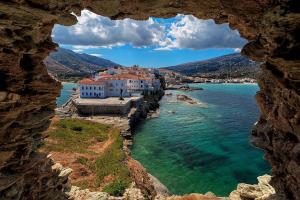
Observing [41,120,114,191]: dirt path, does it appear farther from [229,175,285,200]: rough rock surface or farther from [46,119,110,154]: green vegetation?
[229,175,285,200]: rough rock surface

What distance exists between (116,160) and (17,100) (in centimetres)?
2912

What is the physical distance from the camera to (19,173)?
20.8 m

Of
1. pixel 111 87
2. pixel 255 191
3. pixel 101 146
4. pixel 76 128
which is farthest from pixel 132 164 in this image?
pixel 111 87

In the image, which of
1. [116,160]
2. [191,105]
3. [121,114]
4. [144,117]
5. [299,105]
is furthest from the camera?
[191,105]

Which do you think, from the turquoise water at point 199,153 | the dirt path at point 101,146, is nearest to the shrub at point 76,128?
the dirt path at point 101,146

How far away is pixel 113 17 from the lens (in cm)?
1945

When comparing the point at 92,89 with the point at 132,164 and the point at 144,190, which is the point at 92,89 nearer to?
the point at 132,164

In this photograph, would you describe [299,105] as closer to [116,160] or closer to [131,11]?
[131,11]

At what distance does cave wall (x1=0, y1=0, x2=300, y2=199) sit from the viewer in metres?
14.8

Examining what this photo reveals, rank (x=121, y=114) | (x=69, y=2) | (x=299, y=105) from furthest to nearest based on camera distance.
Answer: (x=121, y=114) < (x=69, y=2) < (x=299, y=105)

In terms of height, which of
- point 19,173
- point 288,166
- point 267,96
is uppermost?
point 267,96

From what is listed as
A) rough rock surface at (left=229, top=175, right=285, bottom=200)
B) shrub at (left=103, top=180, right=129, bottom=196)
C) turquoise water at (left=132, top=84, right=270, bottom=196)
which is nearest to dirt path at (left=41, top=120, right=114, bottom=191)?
shrub at (left=103, top=180, right=129, bottom=196)

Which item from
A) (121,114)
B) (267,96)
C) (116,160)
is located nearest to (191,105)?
(121,114)

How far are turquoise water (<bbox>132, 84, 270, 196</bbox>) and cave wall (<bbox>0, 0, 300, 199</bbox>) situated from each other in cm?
2603
